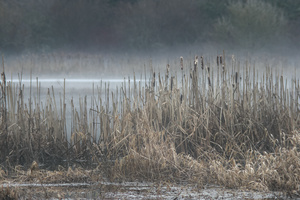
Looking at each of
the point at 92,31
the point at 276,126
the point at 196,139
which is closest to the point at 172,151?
the point at 196,139

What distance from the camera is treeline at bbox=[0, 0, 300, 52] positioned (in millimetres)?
22016

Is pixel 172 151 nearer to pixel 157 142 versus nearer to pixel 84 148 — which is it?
pixel 157 142

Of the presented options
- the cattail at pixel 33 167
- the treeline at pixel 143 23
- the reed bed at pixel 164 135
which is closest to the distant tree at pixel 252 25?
the treeline at pixel 143 23

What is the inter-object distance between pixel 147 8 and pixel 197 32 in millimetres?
2474

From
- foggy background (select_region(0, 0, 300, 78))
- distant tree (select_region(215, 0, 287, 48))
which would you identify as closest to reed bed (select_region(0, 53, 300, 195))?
foggy background (select_region(0, 0, 300, 78))

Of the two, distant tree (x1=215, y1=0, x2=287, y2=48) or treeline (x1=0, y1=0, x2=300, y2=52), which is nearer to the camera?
distant tree (x1=215, y1=0, x2=287, y2=48)

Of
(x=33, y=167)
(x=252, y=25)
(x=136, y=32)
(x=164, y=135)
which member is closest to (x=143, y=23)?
(x=136, y=32)

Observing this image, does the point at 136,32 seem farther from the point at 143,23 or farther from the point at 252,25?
the point at 252,25

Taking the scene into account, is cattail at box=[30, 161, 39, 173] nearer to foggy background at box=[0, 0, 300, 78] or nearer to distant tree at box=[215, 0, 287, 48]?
foggy background at box=[0, 0, 300, 78]

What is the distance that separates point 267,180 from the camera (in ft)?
16.8

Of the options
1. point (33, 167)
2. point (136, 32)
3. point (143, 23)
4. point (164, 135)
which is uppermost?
point (143, 23)

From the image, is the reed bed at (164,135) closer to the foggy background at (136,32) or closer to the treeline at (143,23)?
the foggy background at (136,32)

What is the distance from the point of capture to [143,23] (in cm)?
2423

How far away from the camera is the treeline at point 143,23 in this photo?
72.2 feet
